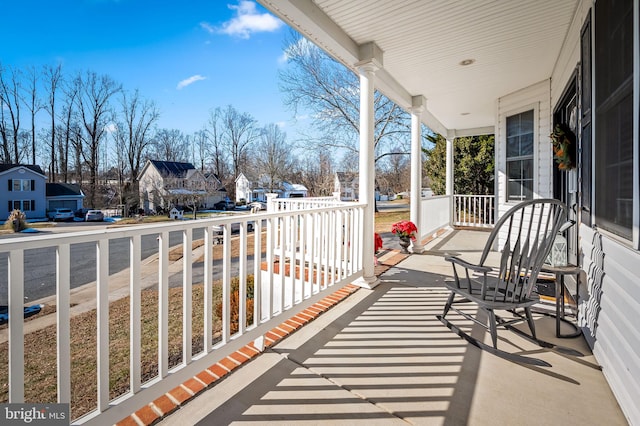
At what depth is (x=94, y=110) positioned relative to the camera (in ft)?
32.9

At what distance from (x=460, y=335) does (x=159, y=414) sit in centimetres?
187

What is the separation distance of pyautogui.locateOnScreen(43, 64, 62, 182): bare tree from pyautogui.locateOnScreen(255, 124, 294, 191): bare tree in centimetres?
914

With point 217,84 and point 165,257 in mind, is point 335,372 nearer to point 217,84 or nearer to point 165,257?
point 165,257

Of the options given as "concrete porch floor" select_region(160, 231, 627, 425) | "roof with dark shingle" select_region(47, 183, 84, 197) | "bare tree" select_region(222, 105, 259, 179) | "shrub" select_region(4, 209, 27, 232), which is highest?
"bare tree" select_region(222, 105, 259, 179)


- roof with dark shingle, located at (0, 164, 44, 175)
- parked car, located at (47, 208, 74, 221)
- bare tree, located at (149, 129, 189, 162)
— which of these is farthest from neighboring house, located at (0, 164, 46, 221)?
bare tree, located at (149, 129, 189, 162)

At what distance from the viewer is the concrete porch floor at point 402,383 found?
146 cm

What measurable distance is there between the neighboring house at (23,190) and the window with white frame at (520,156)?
322 inches

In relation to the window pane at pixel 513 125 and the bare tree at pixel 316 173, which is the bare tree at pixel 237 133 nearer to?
the bare tree at pixel 316 173

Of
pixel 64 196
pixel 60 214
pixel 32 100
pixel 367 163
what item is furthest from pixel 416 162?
pixel 32 100

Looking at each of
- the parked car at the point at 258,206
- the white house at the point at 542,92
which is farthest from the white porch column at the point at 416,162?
the parked car at the point at 258,206

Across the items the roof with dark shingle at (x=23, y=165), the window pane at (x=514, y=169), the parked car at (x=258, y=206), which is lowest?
the parked car at (x=258, y=206)

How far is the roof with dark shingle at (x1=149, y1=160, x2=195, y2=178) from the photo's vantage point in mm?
9278

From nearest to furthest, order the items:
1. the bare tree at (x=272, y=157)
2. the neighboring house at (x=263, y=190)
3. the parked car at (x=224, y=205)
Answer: the parked car at (x=224, y=205), the neighboring house at (x=263, y=190), the bare tree at (x=272, y=157)

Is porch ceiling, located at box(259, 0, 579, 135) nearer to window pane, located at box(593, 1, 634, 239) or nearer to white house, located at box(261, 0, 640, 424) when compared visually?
white house, located at box(261, 0, 640, 424)
